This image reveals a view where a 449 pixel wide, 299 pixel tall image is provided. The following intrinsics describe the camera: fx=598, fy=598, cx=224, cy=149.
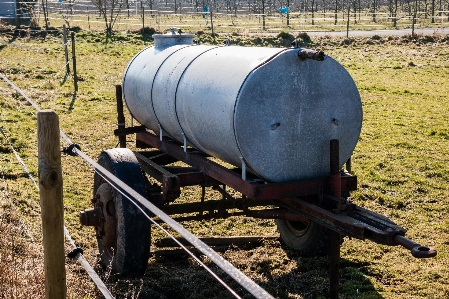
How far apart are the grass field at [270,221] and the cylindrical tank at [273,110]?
1.32 m

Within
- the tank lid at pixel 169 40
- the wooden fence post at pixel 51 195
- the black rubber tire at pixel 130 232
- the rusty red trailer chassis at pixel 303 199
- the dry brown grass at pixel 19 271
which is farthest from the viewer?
the tank lid at pixel 169 40

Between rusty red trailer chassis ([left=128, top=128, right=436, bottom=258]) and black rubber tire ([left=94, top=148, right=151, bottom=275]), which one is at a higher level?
rusty red trailer chassis ([left=128, top=128, right=436, bottom=258])

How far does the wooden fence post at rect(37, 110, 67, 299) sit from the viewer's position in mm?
3102

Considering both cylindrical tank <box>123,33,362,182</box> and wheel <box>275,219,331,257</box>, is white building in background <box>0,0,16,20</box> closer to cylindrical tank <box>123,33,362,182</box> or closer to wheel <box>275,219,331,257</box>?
wheel <box>275,219,331,257</box>

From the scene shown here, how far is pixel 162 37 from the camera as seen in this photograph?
23.3ft

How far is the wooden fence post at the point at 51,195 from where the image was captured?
3102 millimetres

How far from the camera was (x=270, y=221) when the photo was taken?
7.46m

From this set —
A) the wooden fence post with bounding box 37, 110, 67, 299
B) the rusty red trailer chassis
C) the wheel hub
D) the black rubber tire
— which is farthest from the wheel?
the wooden fence post with bounding box 37, 110, 67, 299

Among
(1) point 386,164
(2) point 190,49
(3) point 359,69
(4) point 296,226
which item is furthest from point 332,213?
(3) point 359,69

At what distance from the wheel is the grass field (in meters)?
0.10

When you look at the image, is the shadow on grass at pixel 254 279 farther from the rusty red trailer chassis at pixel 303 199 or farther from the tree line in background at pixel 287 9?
the tree line in background at pixel 287 9

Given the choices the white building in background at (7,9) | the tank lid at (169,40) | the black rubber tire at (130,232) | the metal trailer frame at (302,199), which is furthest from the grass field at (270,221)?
the white building in background at (7,9)

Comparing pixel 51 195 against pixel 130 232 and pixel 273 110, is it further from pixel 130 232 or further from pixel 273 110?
pixel 130 232

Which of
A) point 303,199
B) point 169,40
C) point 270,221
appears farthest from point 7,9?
point 303,199
